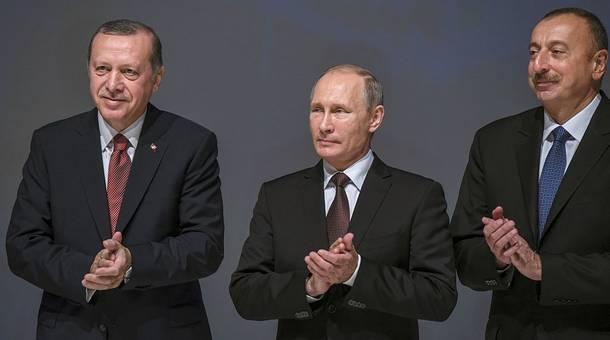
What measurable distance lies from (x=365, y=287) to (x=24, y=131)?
2.30 m

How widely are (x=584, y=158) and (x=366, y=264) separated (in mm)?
857

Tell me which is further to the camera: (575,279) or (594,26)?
(594,26)

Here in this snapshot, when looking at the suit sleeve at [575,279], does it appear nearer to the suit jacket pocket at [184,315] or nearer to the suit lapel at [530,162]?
the suit lapel at [530,162]

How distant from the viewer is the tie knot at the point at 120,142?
3553mm

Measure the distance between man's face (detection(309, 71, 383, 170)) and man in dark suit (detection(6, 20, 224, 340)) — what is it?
0.44 metres

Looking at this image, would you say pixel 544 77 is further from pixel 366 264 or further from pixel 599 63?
pixel 366 264

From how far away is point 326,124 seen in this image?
3395mm

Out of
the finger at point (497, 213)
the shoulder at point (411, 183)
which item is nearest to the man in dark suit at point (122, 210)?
the shoulder at point (411, 183)

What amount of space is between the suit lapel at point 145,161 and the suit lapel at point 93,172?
6 cm

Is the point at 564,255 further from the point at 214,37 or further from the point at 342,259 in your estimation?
the point at 214,37

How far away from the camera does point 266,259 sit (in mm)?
3375

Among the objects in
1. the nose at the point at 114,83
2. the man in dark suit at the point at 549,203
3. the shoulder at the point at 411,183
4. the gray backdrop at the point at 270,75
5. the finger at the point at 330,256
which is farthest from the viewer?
the gray backdrop at the point at 270,75

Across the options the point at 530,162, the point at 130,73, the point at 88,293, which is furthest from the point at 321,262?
the point at 130,73

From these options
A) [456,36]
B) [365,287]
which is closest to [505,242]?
[365,287]
